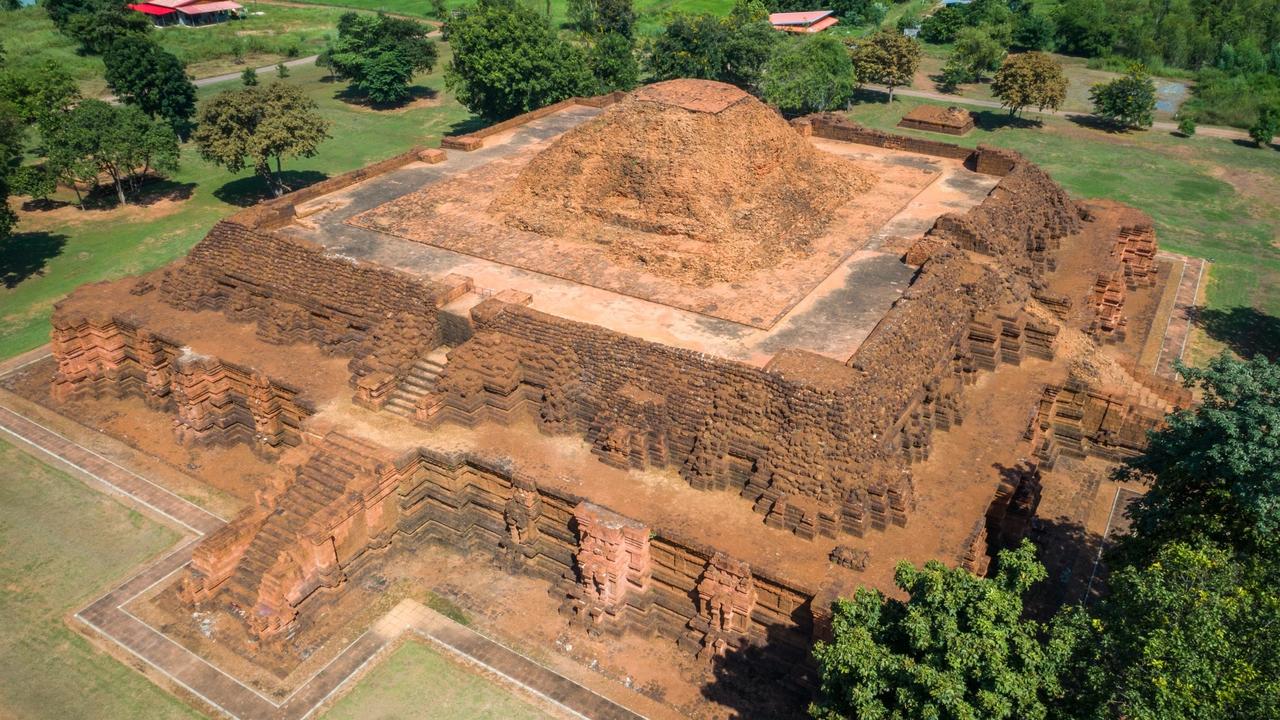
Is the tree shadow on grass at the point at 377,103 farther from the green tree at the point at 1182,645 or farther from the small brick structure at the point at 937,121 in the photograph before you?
the green tree at the point at 1182,645

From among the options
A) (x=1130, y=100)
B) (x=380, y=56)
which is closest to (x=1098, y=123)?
(x=1130, y=100)

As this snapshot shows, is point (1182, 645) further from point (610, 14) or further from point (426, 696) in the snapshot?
point (610, 14)

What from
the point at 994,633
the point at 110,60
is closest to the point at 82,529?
the point at 994,633

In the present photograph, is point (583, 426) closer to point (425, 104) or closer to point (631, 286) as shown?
point (631, 286)

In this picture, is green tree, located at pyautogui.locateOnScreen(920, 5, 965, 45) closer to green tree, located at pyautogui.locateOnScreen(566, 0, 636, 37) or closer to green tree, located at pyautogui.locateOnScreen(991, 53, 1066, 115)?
green tree, located at pyautogui.locateOnScreen(991, 53, 1066, 115)

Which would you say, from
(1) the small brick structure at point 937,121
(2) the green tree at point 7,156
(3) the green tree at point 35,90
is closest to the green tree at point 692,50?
(1) the small brick structure at point 937,121
